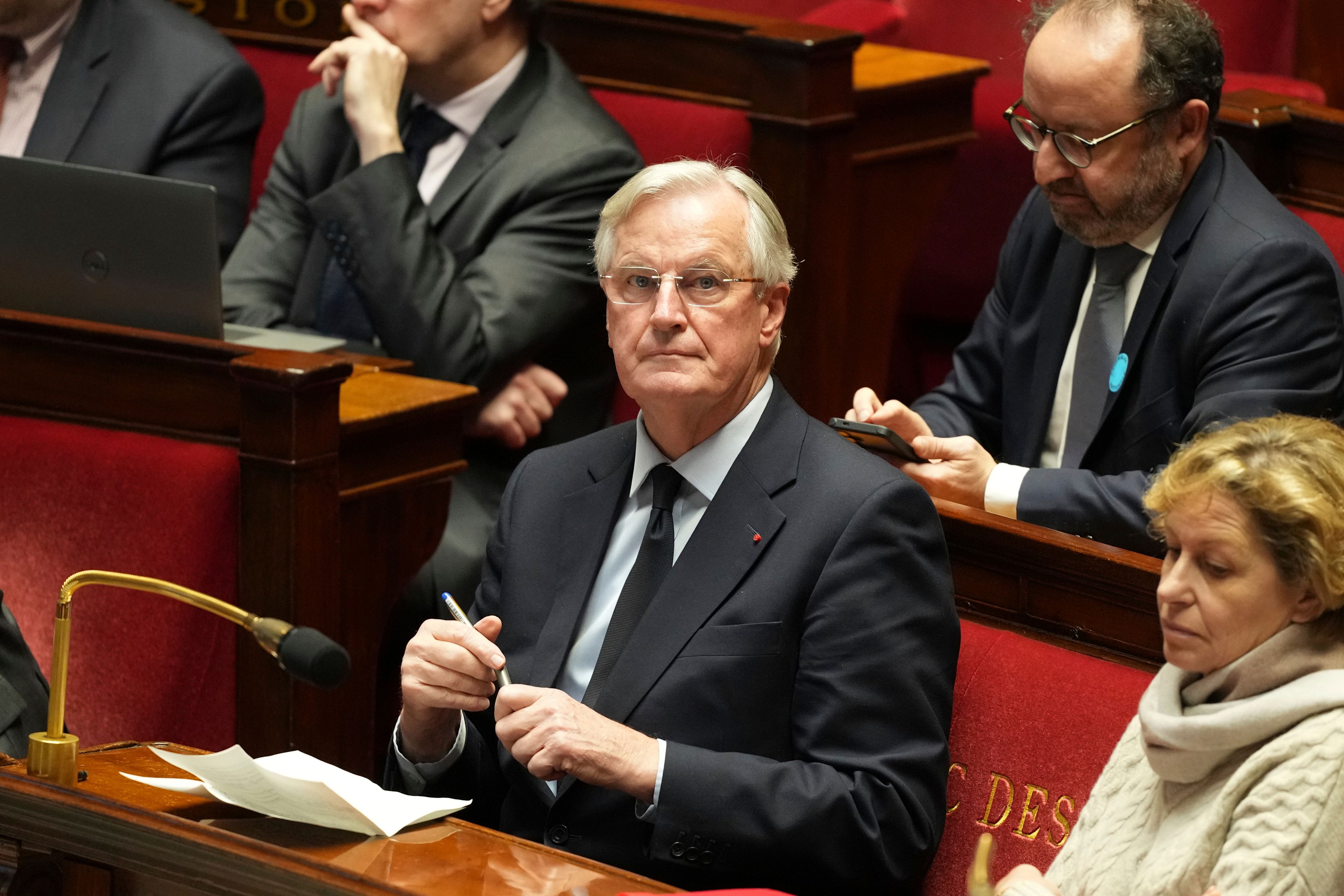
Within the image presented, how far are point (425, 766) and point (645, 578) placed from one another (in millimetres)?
252

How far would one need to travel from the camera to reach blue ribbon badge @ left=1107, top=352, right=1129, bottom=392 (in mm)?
2012

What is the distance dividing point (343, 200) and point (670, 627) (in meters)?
1.15

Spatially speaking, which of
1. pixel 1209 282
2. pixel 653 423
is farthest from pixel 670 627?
pixel 1209 282

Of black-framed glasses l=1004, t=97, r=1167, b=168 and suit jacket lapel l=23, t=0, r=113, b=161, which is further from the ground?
black-framed glasses l=1004, t=97, r=1167, b=168

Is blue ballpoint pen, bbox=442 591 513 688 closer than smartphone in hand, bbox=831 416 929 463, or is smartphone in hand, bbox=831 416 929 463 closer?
blue ballpoint pen, bbox=442 591 513 688

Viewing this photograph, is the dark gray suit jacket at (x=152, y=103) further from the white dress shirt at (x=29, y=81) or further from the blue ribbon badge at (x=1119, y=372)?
the blue ribbon badge at (x=1119, y=372)

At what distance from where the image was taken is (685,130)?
9.20 ft

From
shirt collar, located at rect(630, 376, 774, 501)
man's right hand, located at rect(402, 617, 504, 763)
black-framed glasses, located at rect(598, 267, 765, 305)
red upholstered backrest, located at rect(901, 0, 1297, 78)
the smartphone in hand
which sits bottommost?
man's right hand, located at rect(402, 617, 504, 763)

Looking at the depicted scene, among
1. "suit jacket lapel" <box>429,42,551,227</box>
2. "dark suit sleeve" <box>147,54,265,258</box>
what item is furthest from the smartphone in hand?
"dark suit sleeve" <box>147,54,265,258</box>

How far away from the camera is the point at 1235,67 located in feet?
10.8

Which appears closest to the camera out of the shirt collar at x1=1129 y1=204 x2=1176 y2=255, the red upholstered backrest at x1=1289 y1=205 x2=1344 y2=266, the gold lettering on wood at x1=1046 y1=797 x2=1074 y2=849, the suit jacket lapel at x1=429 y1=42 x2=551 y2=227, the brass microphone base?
the brass microphone base

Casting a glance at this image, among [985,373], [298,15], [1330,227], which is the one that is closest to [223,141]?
[298,15]

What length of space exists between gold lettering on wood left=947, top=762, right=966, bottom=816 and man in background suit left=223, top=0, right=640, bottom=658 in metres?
0.92

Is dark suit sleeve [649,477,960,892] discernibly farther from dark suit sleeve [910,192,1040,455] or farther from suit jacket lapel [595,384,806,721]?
dark suit sleeve [910,192,1040,455]
